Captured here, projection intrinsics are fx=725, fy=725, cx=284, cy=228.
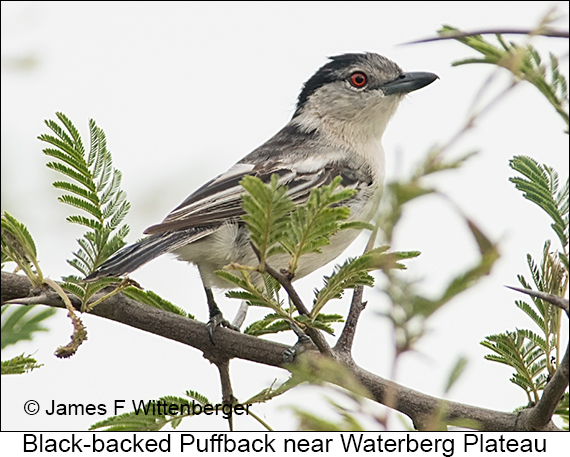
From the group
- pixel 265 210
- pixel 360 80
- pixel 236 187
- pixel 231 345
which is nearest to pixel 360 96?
pixel 360 80

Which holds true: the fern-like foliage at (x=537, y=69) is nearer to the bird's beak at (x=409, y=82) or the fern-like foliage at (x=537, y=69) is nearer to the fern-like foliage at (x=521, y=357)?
the fern-like foliage at (x=521, y=357)

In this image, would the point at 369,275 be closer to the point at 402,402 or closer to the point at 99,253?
the point at 402,402

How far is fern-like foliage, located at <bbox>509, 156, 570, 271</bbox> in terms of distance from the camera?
6.37 feet

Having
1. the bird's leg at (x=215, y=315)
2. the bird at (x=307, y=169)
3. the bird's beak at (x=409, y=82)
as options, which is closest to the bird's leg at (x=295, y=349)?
the bird at (x=307, y=169)

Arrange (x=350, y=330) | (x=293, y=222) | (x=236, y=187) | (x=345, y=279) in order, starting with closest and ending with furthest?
(x=293, y=222) < (x=345, y=279) < (x=350, y=330) < (x=236, y=187)

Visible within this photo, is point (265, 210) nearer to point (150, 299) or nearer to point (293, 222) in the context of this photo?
point (293, 222)

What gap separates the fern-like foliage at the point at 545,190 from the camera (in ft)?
6.37

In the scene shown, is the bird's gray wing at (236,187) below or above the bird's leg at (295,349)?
above

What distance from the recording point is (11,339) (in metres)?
3.10

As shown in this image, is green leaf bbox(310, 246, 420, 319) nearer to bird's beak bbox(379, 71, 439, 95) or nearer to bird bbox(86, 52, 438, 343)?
bird bbox(86, 52, 438, 343)

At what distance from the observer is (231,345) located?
3191 mm

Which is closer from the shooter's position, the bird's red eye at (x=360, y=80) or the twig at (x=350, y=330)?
the twig at (x=350, y=330)

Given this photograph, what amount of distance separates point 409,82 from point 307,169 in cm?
159

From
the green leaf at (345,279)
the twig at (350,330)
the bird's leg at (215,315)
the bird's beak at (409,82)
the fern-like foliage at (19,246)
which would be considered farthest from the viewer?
the bird's beak at (409,82)
